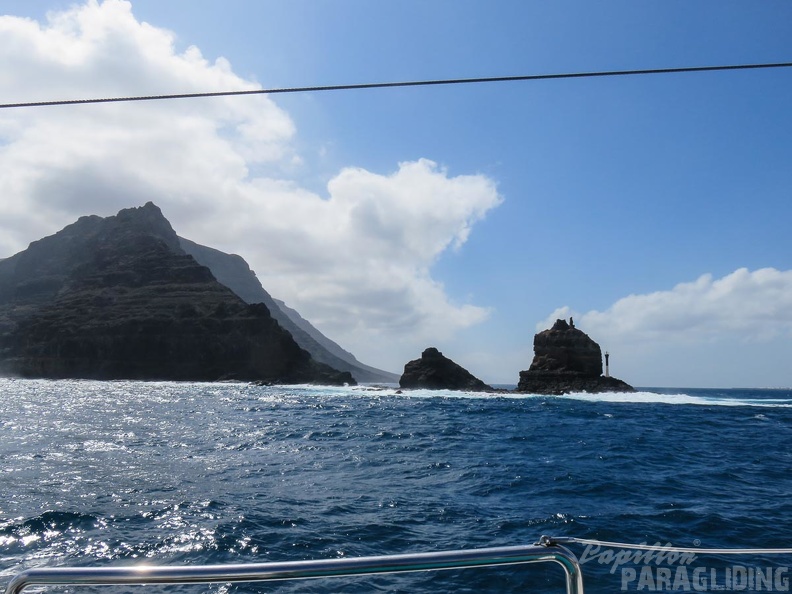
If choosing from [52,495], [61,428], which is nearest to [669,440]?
[52,495]

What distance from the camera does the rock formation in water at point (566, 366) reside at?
98.6 metres

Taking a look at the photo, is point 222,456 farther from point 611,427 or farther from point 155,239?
point 155,239

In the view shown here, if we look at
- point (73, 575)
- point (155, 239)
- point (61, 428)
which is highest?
point (155, 239)

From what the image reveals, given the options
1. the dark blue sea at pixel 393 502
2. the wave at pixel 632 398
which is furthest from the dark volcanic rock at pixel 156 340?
the dark blue sea at pixel 393 502

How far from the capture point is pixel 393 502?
1348 centimetres

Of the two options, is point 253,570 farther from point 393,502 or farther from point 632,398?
point 632,398

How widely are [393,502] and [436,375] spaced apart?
106 metres

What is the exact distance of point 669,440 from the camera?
25625 millimetres

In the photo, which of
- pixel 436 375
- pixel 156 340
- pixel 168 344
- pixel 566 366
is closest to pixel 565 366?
pixel 566 366

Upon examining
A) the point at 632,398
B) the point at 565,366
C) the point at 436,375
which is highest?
the point at 565,366

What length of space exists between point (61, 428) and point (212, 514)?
21.9m

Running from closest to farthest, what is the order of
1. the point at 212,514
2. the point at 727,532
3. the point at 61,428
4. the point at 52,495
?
the point at 727,532
the point at 212,514
the point at 52,495
the point at 61,428

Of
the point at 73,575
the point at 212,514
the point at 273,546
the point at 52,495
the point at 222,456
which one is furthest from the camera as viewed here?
the point at 222,456

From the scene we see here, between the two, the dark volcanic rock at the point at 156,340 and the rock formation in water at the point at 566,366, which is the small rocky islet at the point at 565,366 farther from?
the dark volcanic rock at the point at 156,340
